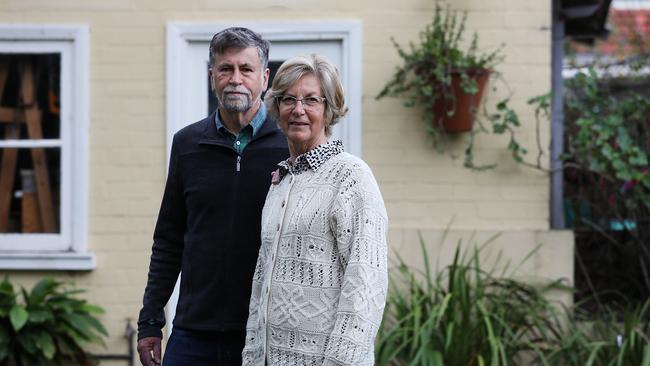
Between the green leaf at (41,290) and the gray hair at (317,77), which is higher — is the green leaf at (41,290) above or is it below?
below

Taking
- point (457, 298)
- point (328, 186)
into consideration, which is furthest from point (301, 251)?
point (457, 298)

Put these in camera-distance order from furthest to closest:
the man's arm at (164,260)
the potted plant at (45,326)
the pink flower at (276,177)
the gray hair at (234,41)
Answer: the potted plant at (45,326)
the man's arm at (164,260)
the gray hair at (234,41)
the pink flower at (276,177)

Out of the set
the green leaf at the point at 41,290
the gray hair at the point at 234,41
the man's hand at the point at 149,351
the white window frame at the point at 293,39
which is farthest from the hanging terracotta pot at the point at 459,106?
the man's hand at the point at 149,351

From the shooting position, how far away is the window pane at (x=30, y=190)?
6629 mm

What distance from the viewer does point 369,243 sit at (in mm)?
2932

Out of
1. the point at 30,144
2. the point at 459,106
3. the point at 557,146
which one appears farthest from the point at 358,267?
the point at 30,144

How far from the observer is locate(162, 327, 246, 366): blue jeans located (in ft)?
11.8

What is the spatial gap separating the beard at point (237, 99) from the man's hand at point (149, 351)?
0.89 m

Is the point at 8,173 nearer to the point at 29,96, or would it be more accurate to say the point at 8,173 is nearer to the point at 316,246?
the point at 29,96

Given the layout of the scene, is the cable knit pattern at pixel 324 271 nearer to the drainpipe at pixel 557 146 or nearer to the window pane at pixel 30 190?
the drainpipe at pixel 557 146

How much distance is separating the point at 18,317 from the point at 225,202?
2.81 m

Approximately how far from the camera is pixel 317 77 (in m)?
3.15

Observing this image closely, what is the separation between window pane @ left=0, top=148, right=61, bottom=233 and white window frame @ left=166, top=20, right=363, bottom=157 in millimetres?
812

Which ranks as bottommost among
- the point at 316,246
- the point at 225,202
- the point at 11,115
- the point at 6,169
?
the point at 316,246
